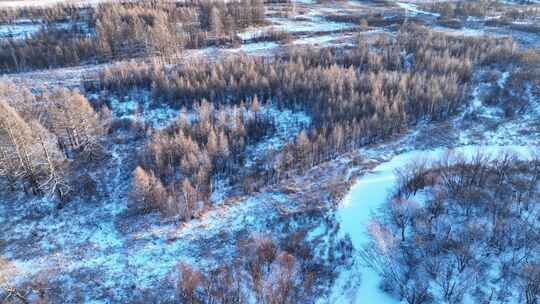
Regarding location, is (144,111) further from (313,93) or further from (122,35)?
(122,35)

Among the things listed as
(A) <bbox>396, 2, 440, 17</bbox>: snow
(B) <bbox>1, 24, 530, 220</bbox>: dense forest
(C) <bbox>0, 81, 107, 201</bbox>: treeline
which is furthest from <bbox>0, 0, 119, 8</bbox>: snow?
(A) <bbox>396, 2, 440, 17</bbox>: snow

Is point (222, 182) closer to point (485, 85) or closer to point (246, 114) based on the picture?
point (246, 114)

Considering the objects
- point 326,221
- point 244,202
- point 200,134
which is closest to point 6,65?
point 200,134

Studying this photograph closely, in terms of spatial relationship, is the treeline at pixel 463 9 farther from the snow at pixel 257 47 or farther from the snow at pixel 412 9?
the snow at pixel 257 47

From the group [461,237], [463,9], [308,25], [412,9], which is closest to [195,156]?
[461,237]

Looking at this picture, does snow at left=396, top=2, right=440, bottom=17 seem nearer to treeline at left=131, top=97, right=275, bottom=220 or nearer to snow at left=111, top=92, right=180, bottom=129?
treeline at left=131, top=97, right=275, bottom=220
